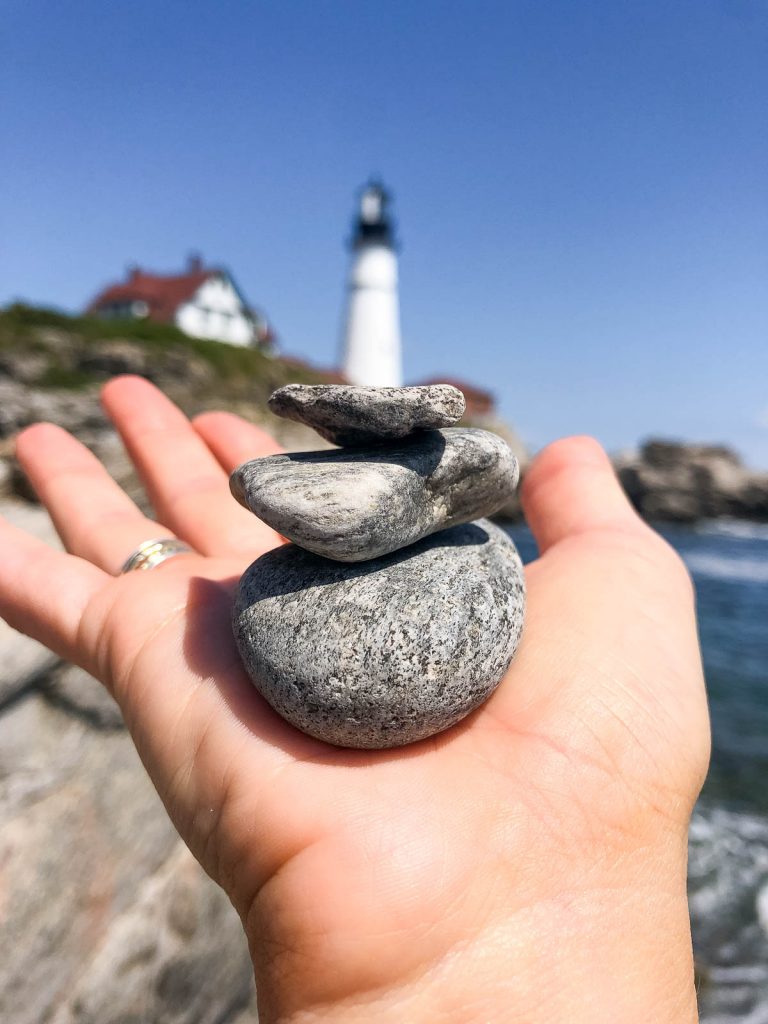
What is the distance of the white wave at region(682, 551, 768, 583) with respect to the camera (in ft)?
67.1

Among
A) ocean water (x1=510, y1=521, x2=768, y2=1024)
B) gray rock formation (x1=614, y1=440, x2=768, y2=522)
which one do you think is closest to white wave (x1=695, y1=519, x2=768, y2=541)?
gray rock formation (x1=614, y1=440, x2=768, y2=522)

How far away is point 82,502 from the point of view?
3848 mm

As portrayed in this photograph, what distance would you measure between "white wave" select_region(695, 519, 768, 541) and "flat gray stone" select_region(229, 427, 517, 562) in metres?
29.8

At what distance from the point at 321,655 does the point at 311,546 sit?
1.17 feet

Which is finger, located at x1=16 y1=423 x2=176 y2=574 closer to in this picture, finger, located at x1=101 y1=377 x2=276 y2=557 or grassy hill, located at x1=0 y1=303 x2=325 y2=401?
finger, located at x1=101 y1=377 x2=276 y2=557

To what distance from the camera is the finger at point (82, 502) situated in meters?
3.60

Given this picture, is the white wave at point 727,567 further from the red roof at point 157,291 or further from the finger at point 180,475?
the red roof at point 157,291

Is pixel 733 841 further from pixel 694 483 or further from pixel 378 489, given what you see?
pixel 694 483

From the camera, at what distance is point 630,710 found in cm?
248

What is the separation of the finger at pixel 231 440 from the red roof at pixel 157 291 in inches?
1442

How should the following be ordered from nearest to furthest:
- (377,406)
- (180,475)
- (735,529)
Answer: (377,406)
(180,475)
(735,529)

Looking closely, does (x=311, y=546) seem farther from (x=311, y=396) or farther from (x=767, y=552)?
(x=767, y=552)

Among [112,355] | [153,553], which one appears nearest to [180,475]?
[153,553]

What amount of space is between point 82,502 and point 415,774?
102 inches
